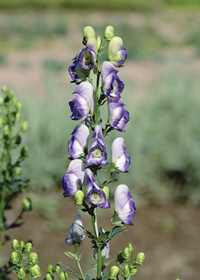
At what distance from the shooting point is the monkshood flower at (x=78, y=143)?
48.9 inches

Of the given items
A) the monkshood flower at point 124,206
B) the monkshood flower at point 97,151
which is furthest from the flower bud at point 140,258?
the monkshood flower at point 97,151

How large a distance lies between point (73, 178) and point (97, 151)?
0.42ft

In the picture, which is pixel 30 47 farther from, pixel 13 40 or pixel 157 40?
pixel 157 40

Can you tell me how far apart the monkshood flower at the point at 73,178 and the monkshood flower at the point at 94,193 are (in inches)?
1.8

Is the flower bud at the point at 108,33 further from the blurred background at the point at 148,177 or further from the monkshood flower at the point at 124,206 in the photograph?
the blurred background at the point at 148,177

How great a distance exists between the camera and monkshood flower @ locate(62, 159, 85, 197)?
1212mm

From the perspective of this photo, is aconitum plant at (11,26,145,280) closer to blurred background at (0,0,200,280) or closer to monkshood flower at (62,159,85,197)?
monkshood flower at (62,159,85,197)

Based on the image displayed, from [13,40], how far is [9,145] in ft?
56.1

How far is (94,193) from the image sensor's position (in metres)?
1.20

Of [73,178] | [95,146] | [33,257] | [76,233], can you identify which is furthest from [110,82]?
[33,257]

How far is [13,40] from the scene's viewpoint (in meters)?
17.7

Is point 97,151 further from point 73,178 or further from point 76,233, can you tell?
point 76,233

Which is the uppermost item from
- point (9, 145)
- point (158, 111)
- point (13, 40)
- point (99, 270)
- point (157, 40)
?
point (157, 40)

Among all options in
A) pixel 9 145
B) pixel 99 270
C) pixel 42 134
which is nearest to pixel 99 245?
pixel 99 270
